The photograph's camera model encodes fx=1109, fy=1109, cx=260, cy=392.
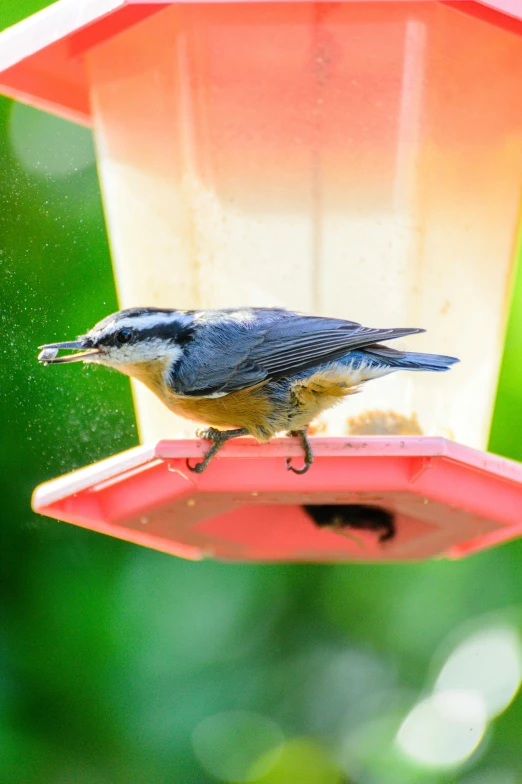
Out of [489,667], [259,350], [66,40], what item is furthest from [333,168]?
[489,667]

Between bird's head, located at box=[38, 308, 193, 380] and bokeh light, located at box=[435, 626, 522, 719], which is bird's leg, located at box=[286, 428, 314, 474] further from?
bokeh light, located at box=[435, 626, 522, 719]

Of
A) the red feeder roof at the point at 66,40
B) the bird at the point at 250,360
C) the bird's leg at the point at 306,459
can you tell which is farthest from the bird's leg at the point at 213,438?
the red feeder roof at the point at 66,40

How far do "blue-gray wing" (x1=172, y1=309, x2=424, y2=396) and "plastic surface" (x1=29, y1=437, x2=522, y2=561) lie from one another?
0.21m

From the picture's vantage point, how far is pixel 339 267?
290cm

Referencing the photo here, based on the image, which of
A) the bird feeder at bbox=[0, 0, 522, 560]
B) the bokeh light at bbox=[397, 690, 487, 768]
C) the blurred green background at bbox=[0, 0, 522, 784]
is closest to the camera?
the bird feeder at bbox=[0, 0, 522, 560]

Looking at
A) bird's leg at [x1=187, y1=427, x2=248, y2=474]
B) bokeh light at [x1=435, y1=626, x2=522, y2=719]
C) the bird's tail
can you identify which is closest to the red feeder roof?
the bird's tail

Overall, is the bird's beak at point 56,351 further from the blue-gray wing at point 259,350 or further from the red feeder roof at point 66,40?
the red feeder roof at point 66,40

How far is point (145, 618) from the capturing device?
356 cm

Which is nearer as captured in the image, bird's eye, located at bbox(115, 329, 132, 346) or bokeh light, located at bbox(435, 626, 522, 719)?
bird's eye, located at bbox(115, 329, 132, 346)

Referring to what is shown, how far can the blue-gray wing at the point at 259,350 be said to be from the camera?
275 cm

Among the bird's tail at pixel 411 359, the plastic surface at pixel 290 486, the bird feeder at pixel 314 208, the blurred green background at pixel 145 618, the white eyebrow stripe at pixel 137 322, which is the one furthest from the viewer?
the blurred green background at pixel 145 618

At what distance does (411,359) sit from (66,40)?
1170 millimetres

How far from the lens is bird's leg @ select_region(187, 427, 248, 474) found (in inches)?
97.7

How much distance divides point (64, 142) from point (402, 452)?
1806 millimetres
